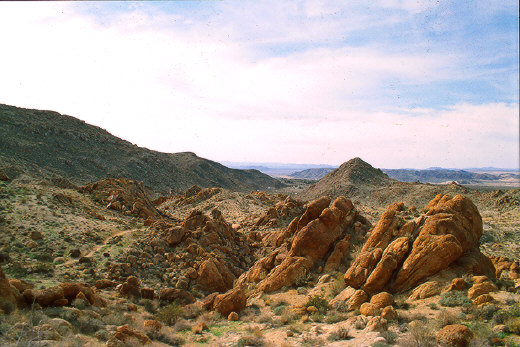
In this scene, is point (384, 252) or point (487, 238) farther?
point (487, 238)

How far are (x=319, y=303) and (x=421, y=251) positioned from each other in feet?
15.0

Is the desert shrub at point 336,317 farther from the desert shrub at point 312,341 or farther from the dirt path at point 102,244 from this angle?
the dirt path at point 102,244

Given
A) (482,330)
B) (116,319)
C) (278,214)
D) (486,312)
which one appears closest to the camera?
(482,330)

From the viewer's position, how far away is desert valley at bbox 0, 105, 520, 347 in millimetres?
9867

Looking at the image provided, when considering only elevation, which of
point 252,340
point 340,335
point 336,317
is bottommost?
point 252,340

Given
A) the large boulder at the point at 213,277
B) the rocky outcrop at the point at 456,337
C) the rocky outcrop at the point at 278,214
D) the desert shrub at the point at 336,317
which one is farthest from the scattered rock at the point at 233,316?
the rocky outcrop at the point at 278,214

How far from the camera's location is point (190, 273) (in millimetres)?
18281

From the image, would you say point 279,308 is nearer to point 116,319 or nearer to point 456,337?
point 116,319

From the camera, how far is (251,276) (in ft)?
61.0

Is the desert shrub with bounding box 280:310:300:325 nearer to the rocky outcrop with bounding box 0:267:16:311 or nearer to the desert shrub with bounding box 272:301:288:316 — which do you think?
the desert shrub with bounding box 272:301:288:316

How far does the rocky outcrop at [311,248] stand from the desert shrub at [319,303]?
2484 mm

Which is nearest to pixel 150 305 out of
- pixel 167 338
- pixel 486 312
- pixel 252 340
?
pixel 167 338

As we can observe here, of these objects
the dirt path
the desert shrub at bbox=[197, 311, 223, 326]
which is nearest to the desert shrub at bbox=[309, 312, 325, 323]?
the desert shrub at bbox=[197, 311, 223, 326]

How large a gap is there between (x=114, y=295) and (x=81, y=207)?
12.6m
